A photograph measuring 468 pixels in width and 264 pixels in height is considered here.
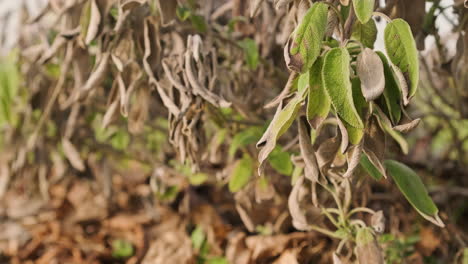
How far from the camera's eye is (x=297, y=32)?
0.64 metres

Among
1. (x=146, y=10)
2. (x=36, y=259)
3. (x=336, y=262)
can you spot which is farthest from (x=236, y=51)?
(x=36, y=259)

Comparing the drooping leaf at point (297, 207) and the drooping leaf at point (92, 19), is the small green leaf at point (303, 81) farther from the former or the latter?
the drooping leaf at point (92, 19)

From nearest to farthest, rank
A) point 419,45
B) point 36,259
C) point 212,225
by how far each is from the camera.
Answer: point 419,45
point 212,225
point 36,259

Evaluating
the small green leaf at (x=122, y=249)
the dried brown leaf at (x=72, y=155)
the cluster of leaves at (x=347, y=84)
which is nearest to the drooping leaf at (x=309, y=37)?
the cluster of leaves at (x=347, y=84)

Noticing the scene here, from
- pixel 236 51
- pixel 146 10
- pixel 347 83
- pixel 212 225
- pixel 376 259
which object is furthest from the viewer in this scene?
pixel 212 225

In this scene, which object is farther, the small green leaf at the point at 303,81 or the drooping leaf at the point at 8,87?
the drooping leaf at the point at 8,87

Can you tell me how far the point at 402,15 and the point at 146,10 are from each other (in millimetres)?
442

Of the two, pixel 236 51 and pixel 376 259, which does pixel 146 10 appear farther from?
pixel 376 259

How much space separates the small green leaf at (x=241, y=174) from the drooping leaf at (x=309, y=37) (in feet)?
1.64

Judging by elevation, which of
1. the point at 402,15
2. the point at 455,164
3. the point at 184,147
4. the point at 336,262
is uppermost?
the point at 402,15

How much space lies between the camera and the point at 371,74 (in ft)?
2.09

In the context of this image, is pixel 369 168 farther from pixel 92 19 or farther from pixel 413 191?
pixel 92 19

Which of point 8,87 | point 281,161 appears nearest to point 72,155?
point 8,87

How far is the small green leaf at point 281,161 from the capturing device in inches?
39.6
